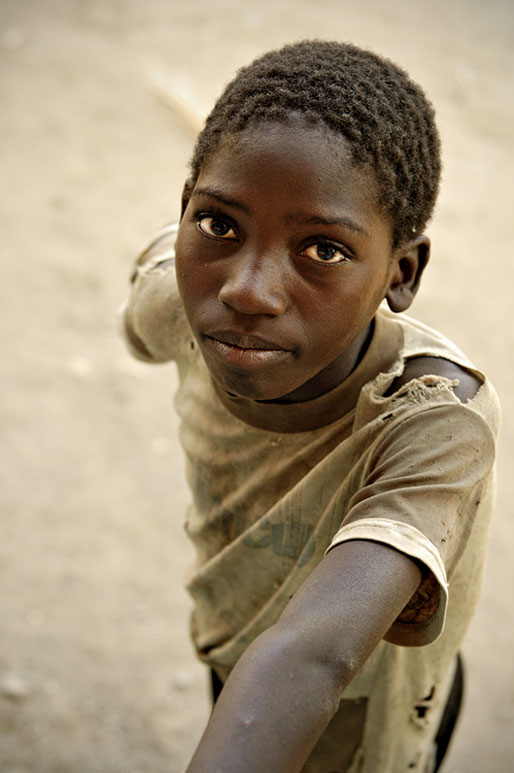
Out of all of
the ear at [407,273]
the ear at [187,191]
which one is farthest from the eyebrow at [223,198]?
the ear at [407,273]

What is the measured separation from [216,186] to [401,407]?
38cm

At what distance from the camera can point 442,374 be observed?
1.28 metres

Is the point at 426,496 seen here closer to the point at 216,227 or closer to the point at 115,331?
the point at 216,227

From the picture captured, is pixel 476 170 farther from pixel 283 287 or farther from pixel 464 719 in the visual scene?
pixel 283 287

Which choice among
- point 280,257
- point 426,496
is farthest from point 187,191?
point 426,496

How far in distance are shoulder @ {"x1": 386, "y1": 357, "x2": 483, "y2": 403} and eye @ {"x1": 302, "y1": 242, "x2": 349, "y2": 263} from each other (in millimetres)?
237

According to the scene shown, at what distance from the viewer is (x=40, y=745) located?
2.54 m

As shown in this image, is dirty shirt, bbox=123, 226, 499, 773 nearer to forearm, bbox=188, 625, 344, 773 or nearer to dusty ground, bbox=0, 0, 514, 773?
forearm, bbox=188, 625, 344, 773

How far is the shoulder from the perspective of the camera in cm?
126

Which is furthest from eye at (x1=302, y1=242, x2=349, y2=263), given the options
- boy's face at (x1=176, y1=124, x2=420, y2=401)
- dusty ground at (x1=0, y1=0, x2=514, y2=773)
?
dusty ground at (x1=0, y1=0, x2=514, y2=773)

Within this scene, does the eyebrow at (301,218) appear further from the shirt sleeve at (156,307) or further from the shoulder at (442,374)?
the shirt sleeve at (156,307)

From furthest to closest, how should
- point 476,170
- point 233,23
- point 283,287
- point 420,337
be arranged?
1. point 233,23
2. point 476,170
3. point 420,337
4. point 283,287

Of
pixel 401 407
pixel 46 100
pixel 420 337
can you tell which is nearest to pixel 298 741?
pixel 401 407

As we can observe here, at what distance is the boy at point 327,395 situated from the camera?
1.01 metres
